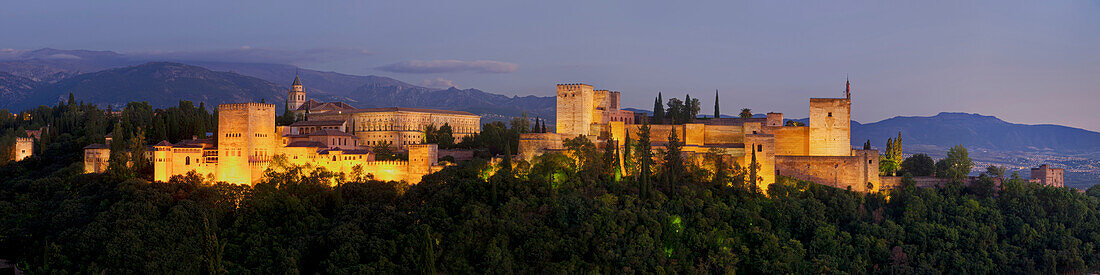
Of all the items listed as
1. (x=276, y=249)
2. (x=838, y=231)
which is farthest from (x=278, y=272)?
(x=838, y=231)

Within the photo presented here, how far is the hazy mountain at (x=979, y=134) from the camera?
13350 cm

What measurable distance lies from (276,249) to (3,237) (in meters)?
15.0

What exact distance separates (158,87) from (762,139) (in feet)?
501

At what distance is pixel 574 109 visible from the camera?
49469mm

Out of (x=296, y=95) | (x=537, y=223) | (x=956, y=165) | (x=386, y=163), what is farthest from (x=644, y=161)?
(x=296, y=95)

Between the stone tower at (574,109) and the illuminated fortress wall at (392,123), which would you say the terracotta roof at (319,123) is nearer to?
the illuminated fortress wall at (392,123)

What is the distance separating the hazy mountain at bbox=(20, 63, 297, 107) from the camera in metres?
156

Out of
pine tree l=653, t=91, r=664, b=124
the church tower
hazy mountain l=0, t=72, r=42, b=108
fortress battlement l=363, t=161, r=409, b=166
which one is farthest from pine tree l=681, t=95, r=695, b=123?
hazy mountain l=0, t=72, r=42, b=108

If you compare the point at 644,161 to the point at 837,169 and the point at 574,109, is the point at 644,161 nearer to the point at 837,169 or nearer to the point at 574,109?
the point at 574,109

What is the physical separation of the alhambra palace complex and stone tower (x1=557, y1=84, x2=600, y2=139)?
7cm

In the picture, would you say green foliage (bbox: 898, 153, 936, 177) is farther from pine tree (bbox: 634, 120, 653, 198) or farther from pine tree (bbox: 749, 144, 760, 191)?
pine tree (bbox: 634, 120, 653, 198)

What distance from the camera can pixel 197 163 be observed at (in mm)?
40500

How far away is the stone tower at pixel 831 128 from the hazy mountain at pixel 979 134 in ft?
292

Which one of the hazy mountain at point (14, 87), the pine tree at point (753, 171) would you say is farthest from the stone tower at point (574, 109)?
the hazy mountain at point (14, 87)
